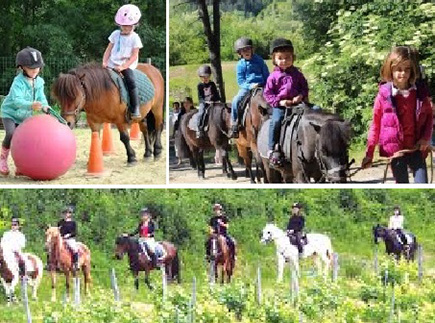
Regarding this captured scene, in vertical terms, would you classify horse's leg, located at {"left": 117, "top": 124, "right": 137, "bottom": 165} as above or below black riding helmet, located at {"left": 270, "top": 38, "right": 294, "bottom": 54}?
below

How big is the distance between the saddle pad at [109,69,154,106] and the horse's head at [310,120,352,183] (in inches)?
60.2

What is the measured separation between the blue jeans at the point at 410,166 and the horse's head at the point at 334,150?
44cm

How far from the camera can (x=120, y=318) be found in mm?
8086

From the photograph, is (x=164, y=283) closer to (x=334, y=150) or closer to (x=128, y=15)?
Answer: (x=334, y=150)

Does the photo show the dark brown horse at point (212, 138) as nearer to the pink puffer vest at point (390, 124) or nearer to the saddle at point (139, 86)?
the saddle at point (139, 86)

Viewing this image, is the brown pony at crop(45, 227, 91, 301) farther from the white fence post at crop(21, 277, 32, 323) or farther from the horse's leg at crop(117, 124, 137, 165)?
the horse's leg at crop(117, 124, 137, 165)

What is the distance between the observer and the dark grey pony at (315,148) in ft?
24.5

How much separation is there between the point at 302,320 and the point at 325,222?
734mm

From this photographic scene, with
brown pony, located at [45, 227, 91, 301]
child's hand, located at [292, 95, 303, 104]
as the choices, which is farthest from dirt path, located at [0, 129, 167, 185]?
child's hand, located at [292, 95, 303, 104]

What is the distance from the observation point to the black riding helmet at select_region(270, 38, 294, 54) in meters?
8.02

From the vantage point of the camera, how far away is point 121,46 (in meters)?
8.46

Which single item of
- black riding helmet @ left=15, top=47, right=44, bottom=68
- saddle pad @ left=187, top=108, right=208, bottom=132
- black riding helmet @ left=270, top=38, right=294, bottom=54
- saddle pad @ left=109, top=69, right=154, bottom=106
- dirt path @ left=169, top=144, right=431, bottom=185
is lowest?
dirt path @ left=169, top=144, right=431, bottom=185

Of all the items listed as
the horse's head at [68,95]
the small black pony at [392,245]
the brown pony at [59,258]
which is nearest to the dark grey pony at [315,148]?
the small black pony at [392,245]

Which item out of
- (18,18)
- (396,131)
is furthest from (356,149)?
(18,18)
